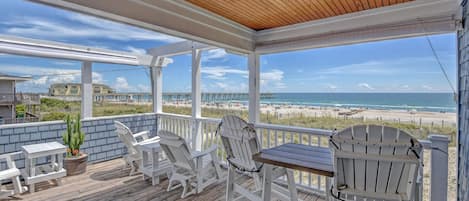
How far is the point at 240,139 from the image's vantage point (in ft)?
7.98

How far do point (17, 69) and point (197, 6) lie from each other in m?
3.24

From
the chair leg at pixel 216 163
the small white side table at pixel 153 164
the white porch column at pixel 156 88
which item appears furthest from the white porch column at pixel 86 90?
the chair leg at pixel 216 163

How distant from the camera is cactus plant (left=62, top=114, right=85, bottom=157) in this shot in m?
3.96

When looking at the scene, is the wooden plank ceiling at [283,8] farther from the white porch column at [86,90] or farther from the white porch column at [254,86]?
the white porch column at [86,90]

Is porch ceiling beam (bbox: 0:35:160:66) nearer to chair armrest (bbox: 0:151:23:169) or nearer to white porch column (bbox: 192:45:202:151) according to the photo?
white porch column (bbox: 192:45:202:151)

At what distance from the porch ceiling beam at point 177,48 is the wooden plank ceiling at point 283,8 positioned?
4.23 feet

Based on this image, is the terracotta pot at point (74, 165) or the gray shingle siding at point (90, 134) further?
the terracotta pot at point (74, 165)

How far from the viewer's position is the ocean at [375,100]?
2821mm

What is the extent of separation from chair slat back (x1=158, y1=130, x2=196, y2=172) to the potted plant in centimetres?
176

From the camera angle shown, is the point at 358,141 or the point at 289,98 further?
the point at 289,98

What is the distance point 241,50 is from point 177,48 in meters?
1.81

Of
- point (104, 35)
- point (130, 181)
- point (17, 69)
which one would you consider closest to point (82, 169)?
point (130, 181)

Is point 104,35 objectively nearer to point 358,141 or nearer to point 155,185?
point 155,185

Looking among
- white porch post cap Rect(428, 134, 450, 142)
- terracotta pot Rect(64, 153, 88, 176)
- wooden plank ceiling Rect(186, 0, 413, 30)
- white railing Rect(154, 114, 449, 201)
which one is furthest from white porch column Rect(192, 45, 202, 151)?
white porch post cap Rect(428, 134, 450, 142)
